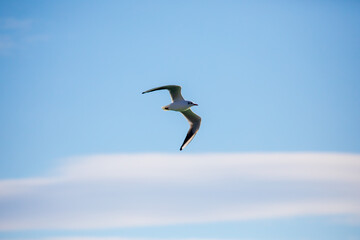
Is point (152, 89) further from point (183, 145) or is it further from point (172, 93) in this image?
point (183, 145)

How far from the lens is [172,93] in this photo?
27000mm

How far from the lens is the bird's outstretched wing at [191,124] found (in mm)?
28208

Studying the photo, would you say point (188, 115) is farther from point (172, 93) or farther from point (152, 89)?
point (152, 89)

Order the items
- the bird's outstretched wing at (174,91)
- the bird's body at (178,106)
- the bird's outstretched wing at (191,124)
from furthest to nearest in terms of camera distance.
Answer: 1. the bird's outstretched wing at (191,124)
2. the bird's body at (178,106)
3. the bird's outstretched wing at (174,91)

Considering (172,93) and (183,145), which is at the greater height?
(172,93)

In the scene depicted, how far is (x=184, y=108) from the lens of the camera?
2695cm

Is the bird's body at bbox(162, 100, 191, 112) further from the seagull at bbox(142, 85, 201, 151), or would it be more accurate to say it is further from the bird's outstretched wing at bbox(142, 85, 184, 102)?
the bird's outstretched wing at bbox(142, 85, 184, 102)

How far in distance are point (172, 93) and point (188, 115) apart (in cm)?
190

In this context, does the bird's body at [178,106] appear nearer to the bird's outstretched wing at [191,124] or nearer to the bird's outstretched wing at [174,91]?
the bird's outstretched wing at [174,91]

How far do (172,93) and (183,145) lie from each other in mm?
2916

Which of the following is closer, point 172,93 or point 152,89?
point 152,89

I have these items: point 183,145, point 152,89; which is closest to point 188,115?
point 183,145

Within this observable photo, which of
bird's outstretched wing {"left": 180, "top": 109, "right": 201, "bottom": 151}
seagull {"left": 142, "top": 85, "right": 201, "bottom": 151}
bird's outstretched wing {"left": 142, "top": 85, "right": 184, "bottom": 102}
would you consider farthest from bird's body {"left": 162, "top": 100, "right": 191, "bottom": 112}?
bird's outstretched wing {"left": 180, "top": 109, "right": 201, "bottom": 151}

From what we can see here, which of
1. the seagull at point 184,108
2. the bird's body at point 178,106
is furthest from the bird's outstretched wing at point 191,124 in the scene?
the bird's body at point 178,106
